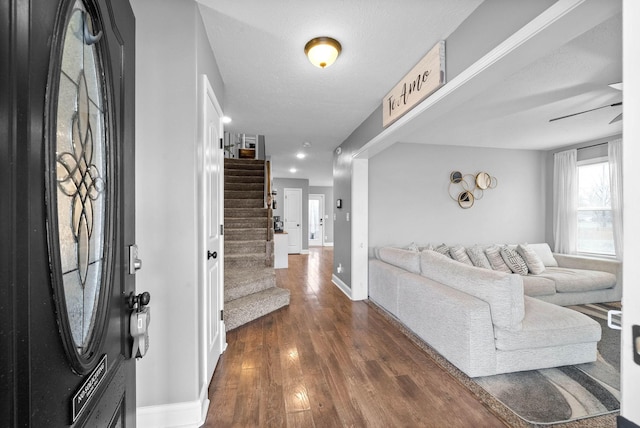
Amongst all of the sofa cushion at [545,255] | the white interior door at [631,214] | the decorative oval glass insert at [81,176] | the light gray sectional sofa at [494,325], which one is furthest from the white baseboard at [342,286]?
the decorative oval glass insert at [81,176]

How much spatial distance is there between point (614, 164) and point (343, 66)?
464 cm

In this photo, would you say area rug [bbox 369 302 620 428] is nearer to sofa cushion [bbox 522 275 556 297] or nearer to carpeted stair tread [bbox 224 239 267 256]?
sofa cushion [bbox 522 275 556 297]

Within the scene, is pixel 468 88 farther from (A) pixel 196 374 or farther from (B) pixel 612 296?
(B) pixel 612 296

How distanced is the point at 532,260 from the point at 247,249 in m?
4.26

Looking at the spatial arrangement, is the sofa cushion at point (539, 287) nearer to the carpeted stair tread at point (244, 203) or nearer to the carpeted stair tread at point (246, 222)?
the carpeted stair tread at point (246, 222)

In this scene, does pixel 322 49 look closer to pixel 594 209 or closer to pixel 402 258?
pixel 402 258

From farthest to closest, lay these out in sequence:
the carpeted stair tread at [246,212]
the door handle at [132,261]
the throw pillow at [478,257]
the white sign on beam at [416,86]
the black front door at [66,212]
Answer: the carpeted stair tread at [246,212] < the throw pillow at [478,257] < the white sign on beam at [416,86] < the door handle at [132,261] < the black front door at [66,212]

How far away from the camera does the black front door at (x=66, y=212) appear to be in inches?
16.8

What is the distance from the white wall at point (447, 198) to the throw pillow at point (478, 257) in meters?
0.54

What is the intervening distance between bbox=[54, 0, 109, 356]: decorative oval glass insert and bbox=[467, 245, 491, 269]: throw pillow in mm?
4556

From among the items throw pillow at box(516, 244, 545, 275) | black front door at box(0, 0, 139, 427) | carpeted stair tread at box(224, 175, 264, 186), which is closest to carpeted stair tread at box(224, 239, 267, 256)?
carpeted stair tread at box(224, 175, 264, 186)

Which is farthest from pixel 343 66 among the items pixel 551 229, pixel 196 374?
pixel 551 229

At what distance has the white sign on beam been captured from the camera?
1.97m

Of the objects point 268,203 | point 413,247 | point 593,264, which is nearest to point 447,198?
point 413,247
